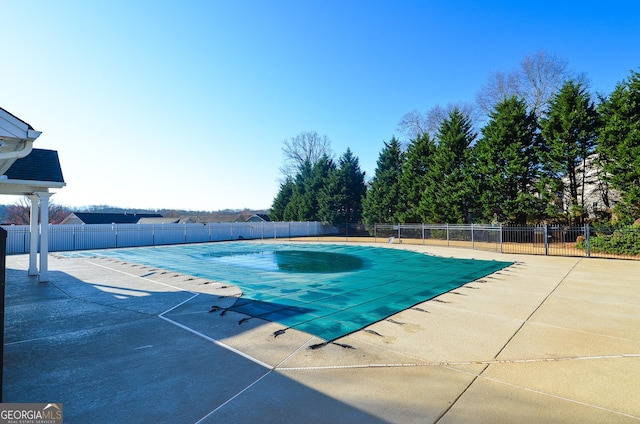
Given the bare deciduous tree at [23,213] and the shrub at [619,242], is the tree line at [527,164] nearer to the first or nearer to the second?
the shrub at [619,242]

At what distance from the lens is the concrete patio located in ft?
8.96

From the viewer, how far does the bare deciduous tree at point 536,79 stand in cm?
2445

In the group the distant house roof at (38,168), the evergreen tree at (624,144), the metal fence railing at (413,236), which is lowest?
the metal fence railing at (413,236)

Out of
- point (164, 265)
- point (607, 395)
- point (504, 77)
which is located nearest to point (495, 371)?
point (607, 395)

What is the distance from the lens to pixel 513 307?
604 centimetres

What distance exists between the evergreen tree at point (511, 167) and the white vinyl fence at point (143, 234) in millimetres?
15492

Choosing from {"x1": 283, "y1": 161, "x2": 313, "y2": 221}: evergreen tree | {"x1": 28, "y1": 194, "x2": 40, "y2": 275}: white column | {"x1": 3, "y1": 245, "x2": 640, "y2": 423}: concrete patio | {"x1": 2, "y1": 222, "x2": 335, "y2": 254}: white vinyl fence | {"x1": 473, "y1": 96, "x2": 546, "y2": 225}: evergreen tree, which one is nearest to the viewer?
{"x1": 3, "y1": 245, "x2": 640, "y2": 423}: concrete patio

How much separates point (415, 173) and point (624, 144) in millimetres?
12509

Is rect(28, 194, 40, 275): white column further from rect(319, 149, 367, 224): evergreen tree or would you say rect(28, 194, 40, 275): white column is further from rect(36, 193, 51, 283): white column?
rect(319, 149, 367, 224): evergreen tree

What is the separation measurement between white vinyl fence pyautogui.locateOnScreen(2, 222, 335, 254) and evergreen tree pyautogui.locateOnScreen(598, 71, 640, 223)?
21.3m

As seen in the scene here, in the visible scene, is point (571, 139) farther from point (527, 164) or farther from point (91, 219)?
point (91, 219)

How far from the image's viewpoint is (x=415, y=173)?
84.1ft

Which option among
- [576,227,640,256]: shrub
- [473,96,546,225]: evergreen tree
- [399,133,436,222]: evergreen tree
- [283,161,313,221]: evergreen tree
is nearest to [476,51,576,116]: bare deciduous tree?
[473,96,546,225]: evergreen tree

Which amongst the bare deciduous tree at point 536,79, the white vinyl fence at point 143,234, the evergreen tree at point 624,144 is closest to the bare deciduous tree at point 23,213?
the white vinyl fence at point 143,234
